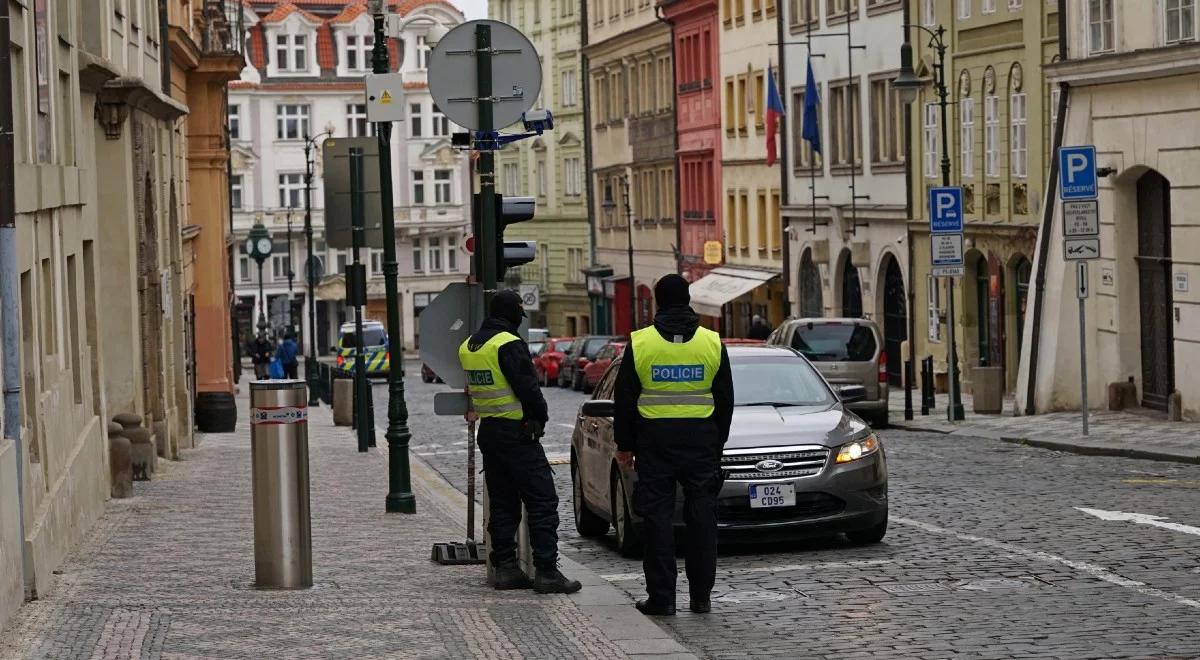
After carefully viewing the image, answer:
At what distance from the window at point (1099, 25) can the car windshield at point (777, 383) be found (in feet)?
59.1

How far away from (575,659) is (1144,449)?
15989 mm

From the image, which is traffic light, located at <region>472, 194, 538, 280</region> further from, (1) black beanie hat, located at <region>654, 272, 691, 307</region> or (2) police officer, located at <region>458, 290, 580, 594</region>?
(1) black beanie hat, located at <region>654, 272, 691, 307</region>

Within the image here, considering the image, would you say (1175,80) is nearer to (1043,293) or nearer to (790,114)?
(1043,293)

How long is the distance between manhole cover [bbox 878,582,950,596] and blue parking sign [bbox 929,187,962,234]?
790 inches

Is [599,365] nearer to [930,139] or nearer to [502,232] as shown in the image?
[930,139]

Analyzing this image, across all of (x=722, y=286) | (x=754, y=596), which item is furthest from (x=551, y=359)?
(x=754, y=596)

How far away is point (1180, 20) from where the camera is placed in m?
31.5

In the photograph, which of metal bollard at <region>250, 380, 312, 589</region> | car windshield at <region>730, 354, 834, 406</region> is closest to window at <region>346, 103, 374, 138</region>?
car windshield at <region>730, 354, 834, 406</region>

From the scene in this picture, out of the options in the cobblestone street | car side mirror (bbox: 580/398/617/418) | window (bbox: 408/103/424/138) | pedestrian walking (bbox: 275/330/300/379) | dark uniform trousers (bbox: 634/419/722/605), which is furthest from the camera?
Answer: window (bbox: 408/103/424/138)

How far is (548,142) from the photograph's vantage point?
96.1 metres

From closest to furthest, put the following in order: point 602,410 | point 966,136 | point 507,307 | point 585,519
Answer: point 507,307 → point 602,410 → point 585,519 → point 966,136

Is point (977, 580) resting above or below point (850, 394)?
below

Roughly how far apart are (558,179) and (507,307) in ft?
267

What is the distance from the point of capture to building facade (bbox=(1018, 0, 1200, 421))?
31.5 meters
